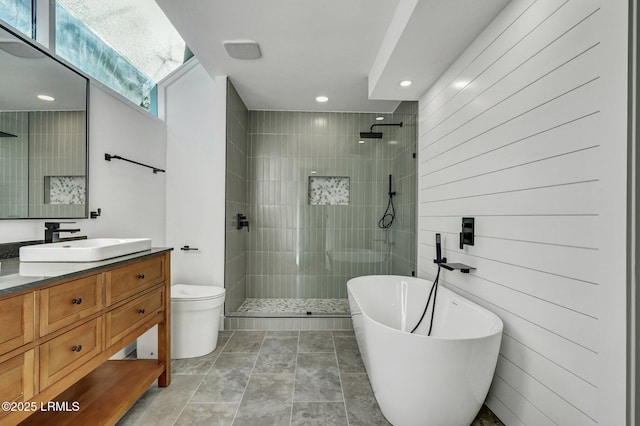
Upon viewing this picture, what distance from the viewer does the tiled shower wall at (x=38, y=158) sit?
1.58m

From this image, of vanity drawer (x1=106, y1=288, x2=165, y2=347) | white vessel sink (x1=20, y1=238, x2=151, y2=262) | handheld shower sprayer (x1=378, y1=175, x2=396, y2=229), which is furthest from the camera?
handheld shower sprayer (x1=378, y1=175, x2=396, y2=229)

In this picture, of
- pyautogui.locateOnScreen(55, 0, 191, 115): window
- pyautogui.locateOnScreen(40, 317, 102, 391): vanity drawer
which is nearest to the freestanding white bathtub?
pyautogui.locateOnScreen(40, 317, 102, 391): vanity drawer

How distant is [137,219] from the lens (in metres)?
2.73

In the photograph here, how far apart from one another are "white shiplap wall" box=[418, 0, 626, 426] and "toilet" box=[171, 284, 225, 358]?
2.02 meters

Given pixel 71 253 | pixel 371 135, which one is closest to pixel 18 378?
pixel 71 253

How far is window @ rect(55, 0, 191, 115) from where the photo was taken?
2133 millimetres

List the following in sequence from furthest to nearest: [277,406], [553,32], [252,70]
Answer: [252,70] → [277,406] → [553,32]

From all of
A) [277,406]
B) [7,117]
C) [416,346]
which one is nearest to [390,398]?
[416,346]

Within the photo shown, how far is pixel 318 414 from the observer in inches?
71.3

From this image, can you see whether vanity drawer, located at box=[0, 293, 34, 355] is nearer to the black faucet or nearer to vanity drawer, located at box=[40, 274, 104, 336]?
vanity drawer, located at box=[40, 274, 104, 336]

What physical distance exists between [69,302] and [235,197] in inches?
87.5

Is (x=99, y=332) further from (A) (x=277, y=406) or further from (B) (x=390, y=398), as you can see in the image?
(B) (x=390, y=398)

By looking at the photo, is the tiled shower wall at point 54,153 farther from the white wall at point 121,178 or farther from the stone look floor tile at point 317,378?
the stone look floor tile at point 317,378

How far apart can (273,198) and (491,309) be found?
2.77 metres
